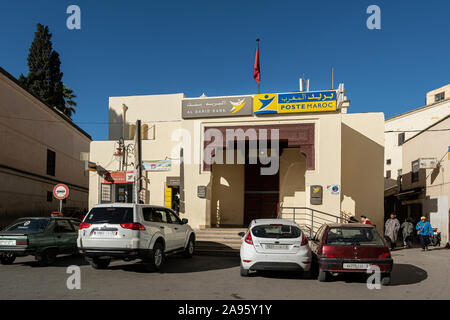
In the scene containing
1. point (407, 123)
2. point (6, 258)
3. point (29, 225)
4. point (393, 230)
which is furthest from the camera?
point (407, 123)

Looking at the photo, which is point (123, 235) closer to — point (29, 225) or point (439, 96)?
point (29, 225)

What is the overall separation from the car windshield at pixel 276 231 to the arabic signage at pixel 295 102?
8.28m

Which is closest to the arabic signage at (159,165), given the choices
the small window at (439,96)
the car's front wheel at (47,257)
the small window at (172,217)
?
the small window at (172,217)

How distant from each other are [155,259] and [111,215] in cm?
161

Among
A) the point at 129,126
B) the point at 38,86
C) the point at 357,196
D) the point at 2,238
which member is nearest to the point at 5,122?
the point at 129,126

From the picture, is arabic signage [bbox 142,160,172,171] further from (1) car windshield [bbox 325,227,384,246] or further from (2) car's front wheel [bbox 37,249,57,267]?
(1) car windshield [bbox 325,227,384,246]

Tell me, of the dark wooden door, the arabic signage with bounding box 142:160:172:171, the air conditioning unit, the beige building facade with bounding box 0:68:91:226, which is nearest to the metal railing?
the dark wooden door

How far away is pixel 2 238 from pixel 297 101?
40.7 feet

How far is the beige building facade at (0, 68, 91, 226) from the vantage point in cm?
2111

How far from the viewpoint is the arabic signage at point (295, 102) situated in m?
15.9

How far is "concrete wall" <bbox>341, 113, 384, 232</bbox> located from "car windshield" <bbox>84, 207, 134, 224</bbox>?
11.9 metres

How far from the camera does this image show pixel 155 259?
363 inches

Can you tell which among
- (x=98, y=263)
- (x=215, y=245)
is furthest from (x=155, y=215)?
(x=215, y=245)
